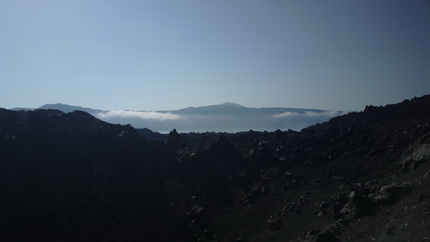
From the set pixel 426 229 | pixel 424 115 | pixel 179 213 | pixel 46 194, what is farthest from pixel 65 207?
pixel 424 115

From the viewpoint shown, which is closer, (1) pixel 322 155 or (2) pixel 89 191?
(2) pixel 89 191

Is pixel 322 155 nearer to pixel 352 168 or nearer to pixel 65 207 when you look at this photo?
pixel 352 168

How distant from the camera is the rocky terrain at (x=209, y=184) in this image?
28.1 m

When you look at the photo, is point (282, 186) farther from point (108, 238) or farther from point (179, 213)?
point (108, 238)

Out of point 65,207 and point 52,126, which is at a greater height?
point 52,126

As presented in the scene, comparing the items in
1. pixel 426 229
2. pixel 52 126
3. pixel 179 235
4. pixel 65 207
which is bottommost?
pixel 179 235

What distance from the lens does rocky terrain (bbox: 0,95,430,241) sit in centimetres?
2808

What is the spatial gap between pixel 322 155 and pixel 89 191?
33.2 m

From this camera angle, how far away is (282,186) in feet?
146

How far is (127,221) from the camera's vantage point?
37781 millimetres

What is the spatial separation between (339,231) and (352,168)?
20.9 meters

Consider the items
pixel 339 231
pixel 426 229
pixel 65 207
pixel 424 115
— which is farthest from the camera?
pixel 424 115

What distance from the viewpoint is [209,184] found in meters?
47.0

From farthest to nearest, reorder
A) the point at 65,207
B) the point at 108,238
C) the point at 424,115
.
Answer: the point at 424,115 → the point at 65,207 → the point at 108,238
